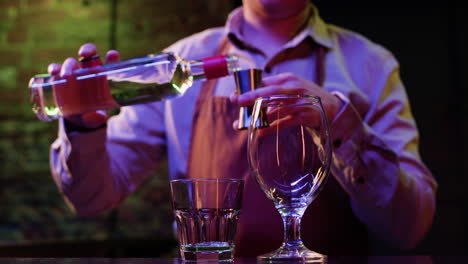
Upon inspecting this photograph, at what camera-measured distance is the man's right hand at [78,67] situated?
0.88m

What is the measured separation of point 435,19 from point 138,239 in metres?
1.73

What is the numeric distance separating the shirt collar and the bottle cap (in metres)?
0.55

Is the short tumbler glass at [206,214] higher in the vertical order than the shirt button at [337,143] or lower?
higher

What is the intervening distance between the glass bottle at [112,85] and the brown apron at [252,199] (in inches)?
11.4

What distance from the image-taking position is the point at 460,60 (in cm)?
250

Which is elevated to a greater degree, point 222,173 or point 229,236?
point 229,236

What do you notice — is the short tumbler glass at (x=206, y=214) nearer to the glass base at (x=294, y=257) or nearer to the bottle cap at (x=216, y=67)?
the glass base at (x=294, y=257)

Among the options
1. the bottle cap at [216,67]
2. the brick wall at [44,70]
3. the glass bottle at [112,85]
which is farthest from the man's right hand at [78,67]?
the brick wall at [44,70]

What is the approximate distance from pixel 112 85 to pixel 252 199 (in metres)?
0.37

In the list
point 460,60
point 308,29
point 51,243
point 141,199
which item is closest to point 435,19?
point 460,60

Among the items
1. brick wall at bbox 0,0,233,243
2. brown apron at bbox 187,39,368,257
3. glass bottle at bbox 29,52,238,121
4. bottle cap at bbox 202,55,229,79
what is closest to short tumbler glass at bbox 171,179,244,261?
bottle cap at bbox 202,55,229,79

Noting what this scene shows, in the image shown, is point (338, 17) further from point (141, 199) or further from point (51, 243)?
point (51, 243)

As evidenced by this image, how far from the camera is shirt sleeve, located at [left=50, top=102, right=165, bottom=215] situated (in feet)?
3.61

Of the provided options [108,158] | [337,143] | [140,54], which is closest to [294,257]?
[337,143]
